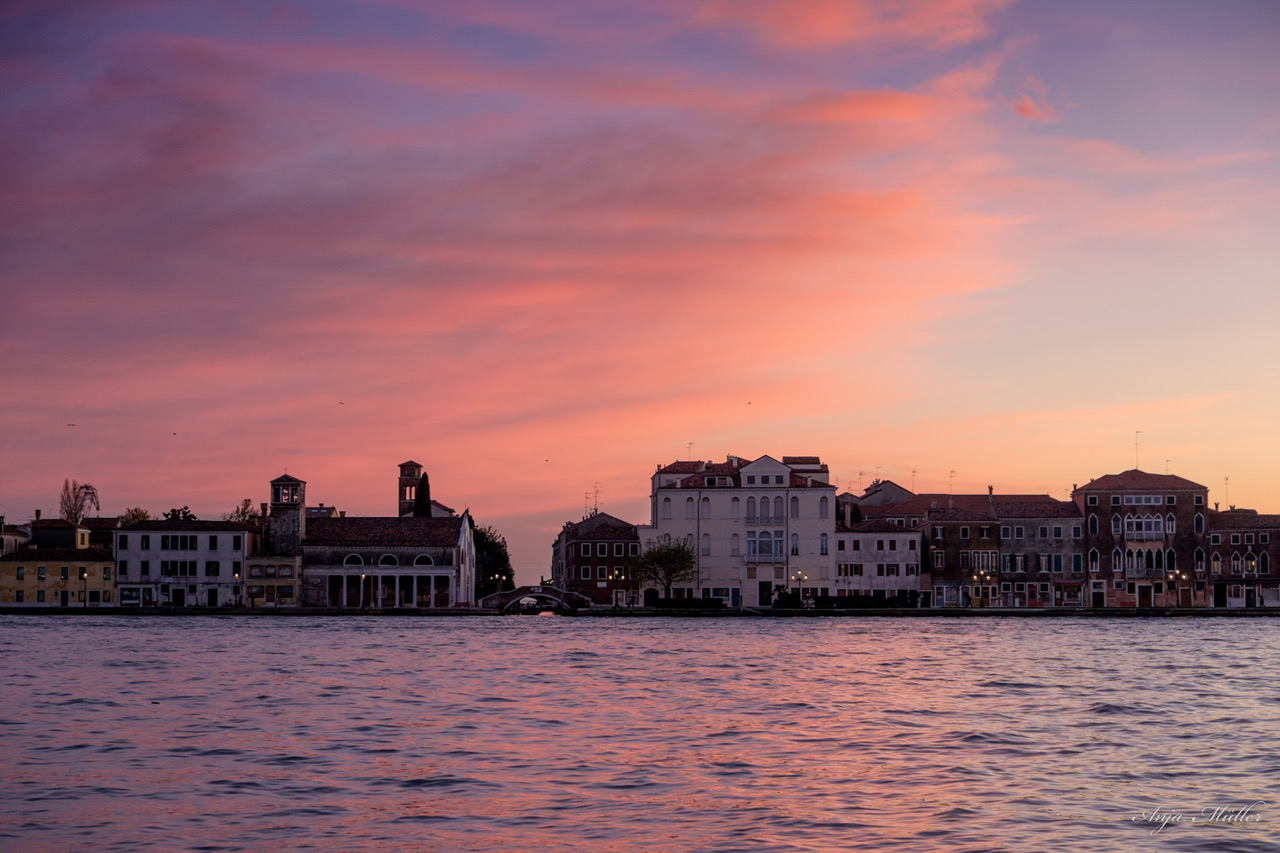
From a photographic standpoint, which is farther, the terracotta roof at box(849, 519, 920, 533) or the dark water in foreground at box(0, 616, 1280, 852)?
the terracotta roof at box(849, 519, 920, 533)

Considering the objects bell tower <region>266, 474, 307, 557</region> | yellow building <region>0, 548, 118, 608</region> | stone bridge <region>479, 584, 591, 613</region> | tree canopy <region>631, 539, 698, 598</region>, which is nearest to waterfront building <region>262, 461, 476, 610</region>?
bell tower <region>266, 474, 307, 557</region>

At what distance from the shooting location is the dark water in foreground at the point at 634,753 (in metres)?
15.7

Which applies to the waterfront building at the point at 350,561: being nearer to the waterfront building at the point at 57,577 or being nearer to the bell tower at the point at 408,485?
the waterfront building at the point at 57,577

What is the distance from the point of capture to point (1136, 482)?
10631 centimetres

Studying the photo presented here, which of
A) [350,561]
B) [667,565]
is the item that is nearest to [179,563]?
[350,561]

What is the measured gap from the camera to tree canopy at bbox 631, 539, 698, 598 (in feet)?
342

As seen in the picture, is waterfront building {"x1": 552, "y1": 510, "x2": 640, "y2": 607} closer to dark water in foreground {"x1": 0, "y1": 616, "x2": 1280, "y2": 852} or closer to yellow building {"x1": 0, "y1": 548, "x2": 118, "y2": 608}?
yellow building {"x1": 0, "y1": 548, "x2": 118, "y2": 608}

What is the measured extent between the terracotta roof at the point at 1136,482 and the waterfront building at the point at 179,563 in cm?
6566

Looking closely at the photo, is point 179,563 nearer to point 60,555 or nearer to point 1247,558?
point 60,555

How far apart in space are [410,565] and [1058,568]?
4970 cm

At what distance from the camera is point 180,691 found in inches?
1371

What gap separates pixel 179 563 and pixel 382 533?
50.5ft

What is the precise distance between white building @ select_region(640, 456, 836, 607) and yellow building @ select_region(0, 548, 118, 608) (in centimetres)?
4185

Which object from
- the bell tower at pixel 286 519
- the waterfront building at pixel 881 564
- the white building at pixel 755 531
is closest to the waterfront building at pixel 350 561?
the bell tower at pixel 286 519
